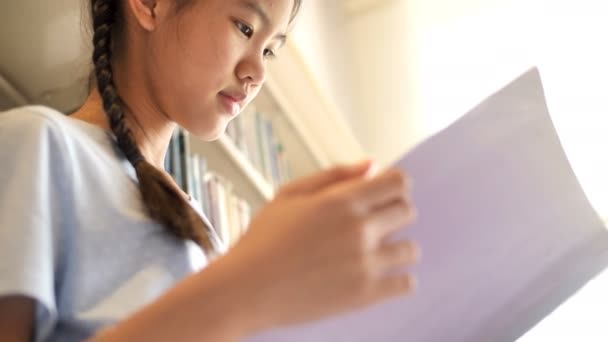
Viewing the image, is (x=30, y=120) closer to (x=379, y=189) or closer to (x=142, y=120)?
(x=142, y=120)

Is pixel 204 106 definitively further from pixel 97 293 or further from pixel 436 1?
pixel 436 1

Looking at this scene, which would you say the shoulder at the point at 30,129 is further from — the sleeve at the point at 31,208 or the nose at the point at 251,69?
the nose at the point at 251,69

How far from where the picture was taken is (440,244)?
44cm

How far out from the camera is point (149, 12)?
708 mm

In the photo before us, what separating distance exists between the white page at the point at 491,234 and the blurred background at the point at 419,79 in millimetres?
674

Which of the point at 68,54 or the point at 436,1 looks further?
the point at 436,1

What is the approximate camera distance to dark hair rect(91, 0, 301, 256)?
0.56m

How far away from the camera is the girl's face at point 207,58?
67 centimetres

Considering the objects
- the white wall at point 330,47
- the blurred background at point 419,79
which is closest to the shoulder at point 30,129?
the blurred background at point 419,79

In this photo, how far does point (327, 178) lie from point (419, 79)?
175cm

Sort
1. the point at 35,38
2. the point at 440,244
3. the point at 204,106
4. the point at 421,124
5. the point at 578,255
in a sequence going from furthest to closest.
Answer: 1. the point at 421,124
2. the point at 35,38
3. the point at 204,106
4. the point at 578,255
5. the point at 440,244

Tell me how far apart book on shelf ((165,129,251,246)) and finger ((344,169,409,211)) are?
67 centimetres

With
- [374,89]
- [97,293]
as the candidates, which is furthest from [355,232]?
[374,89]

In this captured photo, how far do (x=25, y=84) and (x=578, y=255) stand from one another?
2.59 ft
